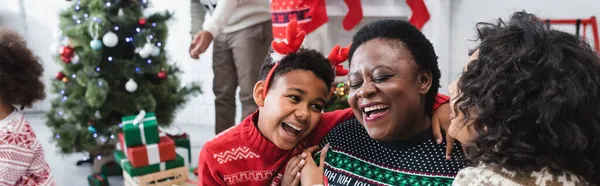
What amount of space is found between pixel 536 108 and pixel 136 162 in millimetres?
2211

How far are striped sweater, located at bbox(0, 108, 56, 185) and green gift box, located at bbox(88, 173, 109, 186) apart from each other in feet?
4.21

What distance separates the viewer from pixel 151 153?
266 centimetres

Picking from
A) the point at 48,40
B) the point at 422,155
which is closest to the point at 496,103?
the point at 422,155

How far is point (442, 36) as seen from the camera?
3186mm

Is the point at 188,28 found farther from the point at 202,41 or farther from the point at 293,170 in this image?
the point at 293,170

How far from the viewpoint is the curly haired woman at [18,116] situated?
1656 mm

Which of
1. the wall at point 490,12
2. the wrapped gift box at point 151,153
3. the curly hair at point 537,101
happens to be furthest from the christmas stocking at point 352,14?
the curly hair at point 537,101

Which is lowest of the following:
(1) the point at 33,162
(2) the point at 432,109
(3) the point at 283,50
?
(1) the point at 33,162

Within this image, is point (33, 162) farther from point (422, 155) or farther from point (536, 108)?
point (536, 108)

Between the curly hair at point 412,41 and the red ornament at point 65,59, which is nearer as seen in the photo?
the curly hair at point 412,41

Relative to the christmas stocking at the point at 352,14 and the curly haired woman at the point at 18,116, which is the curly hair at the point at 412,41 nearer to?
the curly haired woman at the point at 18,116

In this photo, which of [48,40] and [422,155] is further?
[48,40]

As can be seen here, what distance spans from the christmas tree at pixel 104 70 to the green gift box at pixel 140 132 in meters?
0.37

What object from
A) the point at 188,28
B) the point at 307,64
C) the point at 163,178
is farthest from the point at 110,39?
the point at 307,64
